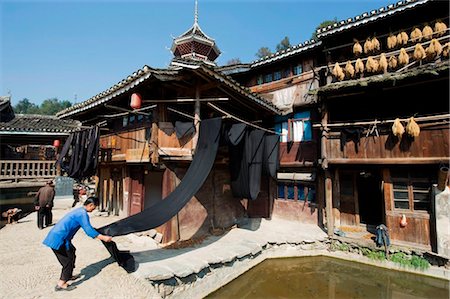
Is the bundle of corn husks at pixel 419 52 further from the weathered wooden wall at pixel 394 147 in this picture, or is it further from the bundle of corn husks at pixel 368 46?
the weathered wooden wall at pixel 394 147

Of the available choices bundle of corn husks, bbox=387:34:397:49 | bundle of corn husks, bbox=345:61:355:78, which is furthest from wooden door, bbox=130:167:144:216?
bundle of corn husks, bbox=387:34:397:49

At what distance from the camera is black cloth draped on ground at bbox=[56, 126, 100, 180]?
9859mm

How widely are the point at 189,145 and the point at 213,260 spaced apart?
151 inches

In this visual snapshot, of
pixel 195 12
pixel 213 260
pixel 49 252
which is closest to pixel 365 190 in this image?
pixel 213 260

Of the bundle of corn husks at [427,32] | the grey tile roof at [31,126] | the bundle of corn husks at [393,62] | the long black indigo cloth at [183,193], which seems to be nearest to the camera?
the long black indigo cloth at [183,193]

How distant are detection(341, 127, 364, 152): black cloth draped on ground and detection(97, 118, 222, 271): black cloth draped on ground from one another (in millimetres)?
6026

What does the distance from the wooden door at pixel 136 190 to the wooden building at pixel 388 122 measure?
8.15 m

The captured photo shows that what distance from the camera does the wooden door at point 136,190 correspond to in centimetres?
1034

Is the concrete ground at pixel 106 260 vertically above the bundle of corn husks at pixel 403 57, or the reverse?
the bundle of corn husks at pixel 403 57

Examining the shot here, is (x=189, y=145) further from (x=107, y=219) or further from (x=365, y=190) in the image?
(x=365, y=190)

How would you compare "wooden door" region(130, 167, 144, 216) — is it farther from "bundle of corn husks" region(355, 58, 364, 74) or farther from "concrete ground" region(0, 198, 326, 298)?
"bundle of corn husks" region(355, 58, 364, 74)

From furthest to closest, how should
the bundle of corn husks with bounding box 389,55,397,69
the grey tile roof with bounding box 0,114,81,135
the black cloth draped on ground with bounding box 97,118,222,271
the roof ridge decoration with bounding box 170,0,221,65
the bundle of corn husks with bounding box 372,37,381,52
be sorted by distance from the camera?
the roof ridge decoration with bounding box 170,0,221,65 → the grey tile roof with bounding box 0,114,81,135 → the bundle of corn husks with bounding box 372,37,381,52 → the bundle of corn husks with bounding box 389,55,397,69 → the black cloth draped on ground with bounding box 97,118,222,271

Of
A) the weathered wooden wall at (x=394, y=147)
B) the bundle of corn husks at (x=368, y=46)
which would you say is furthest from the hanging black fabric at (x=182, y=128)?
the bundle of corn husks at (x=368, y=46)

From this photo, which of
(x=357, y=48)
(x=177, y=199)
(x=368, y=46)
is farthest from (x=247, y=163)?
(x=368, y=46)
